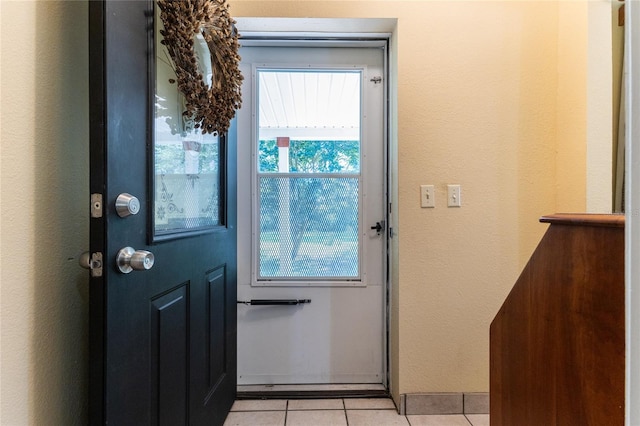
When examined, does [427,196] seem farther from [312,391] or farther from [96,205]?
[96,205]

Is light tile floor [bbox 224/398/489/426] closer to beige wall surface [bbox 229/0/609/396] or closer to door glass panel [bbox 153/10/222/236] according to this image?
beige wall surface [bbox 229/0/609/396]

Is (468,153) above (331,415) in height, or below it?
above

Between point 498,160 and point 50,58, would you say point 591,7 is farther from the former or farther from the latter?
point 50,58

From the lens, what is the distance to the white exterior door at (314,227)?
187 cm

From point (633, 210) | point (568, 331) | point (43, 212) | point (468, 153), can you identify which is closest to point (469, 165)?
point (468, 153)

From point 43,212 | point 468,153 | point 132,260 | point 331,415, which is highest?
point 468,153

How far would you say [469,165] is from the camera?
1649mm

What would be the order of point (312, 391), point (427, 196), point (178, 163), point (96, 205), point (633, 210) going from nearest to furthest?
point (633, 210), point (96, 205), point (178, 163), point (427, 196), point (312, 391)

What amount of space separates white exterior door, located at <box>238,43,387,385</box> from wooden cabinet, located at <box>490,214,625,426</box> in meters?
0.96

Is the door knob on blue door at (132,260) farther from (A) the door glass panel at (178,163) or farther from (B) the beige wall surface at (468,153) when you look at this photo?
(B) the beige wall surface at (468,153)

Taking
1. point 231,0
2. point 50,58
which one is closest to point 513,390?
point 50,58

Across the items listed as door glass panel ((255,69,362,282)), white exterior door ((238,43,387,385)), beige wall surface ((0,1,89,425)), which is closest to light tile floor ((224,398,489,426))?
white exterior door ((238,43,387,385))

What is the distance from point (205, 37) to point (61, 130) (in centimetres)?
63

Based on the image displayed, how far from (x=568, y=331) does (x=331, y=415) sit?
1278mm
